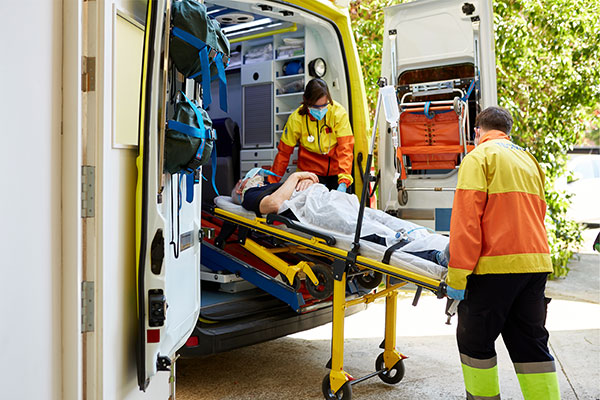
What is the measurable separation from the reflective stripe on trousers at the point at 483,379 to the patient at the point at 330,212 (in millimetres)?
557

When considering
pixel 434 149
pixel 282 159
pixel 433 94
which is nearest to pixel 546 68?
pixel 433 94

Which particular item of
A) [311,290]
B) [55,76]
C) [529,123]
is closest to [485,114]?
[311,290]

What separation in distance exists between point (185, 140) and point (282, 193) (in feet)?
5.33

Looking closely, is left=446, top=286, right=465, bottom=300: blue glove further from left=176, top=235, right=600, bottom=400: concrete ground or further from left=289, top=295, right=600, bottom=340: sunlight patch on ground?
left=289, top=295, right=600, bottom=340: sunlight patch on ground

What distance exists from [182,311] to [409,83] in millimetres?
3114

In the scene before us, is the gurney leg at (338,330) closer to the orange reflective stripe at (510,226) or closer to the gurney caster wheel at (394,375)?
the gurney caster wheel at (394,375)

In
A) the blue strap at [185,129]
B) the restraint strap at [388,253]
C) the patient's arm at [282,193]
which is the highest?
the blue strap at [185,129]

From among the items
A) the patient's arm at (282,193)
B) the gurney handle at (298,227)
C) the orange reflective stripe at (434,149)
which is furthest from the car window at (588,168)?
the gurney handle at (298,227)

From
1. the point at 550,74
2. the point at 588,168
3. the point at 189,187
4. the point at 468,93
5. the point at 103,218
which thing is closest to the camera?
the point at 103,218

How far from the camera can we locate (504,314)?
3.12 m

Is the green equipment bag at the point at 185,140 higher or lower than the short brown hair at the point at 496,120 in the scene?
lower

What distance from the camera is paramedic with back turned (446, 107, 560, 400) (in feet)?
10.1

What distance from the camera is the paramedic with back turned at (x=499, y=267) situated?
121 inches

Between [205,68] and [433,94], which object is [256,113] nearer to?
[433,94]
